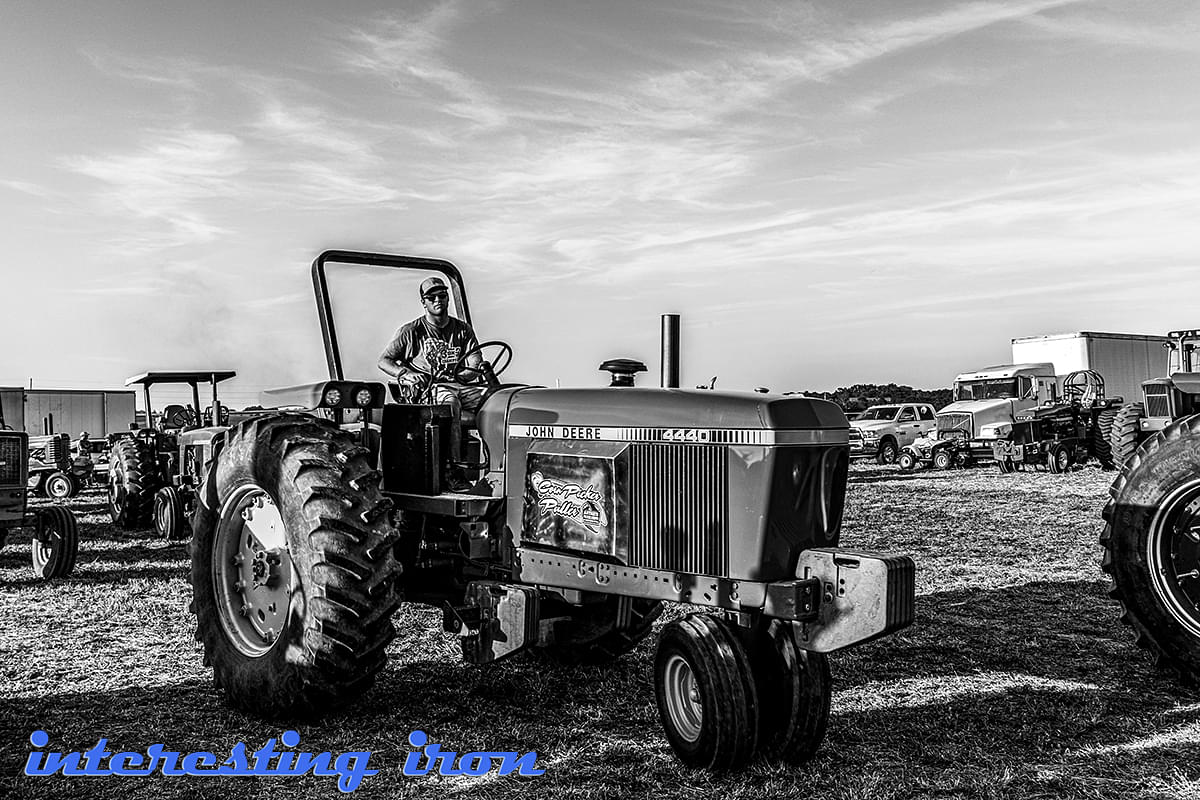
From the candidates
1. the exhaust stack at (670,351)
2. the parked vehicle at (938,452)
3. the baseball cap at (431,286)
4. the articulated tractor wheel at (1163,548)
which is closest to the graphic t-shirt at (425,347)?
the baseball cap at (431,286)

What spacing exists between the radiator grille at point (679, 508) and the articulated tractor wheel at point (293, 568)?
1.00 m

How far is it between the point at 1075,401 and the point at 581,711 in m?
20.1

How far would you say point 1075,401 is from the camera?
21844 mm

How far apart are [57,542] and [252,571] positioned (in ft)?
14.4

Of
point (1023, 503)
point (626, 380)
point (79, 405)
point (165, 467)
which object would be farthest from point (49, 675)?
point (79, 405)

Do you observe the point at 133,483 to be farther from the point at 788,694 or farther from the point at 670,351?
the point at 788,694

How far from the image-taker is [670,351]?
14.1 ft

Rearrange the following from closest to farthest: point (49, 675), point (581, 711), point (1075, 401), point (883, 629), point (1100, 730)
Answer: point (883, 629)
point (1100, 730)
point (581, 711)
point (49, 675)
point (1075, 401)

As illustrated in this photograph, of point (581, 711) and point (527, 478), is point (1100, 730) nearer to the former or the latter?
point (581, 711)

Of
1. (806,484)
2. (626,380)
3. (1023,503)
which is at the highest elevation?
(626,380)

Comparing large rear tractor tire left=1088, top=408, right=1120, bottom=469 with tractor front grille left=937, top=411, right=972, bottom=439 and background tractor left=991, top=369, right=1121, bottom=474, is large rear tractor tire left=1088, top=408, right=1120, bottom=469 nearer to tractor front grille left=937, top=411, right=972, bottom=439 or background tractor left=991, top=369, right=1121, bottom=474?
background tractor left=991, top=369, right=1121, bottom=474

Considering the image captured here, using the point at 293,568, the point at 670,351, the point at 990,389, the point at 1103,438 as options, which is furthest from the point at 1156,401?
the point at 293,568

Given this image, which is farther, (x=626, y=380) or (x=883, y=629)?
(x=626, y=380)

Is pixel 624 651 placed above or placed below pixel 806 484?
below
